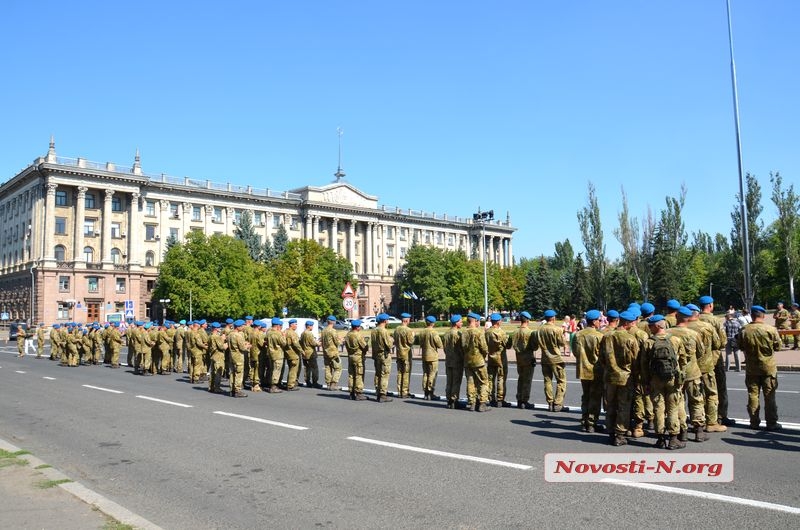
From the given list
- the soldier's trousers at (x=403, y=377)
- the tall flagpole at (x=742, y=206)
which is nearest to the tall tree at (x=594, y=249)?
the tall flagpole at (x=742, y=206)

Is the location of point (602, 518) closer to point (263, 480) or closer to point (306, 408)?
point (263, 480)

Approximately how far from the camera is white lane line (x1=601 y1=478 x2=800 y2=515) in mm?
5922

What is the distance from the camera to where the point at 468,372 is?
12.7 meters

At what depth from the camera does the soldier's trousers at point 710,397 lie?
9664mm

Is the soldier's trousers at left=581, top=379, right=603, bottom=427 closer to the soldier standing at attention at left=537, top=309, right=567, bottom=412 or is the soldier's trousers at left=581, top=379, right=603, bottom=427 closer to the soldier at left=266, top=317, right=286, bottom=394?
the soldier standing at attention at left=537, top=309, right=567, bottom=412

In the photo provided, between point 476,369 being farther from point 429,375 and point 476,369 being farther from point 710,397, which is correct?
point 710,397

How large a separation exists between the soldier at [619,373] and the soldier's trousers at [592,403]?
0.64 metres

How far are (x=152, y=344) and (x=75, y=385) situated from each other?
168 inches

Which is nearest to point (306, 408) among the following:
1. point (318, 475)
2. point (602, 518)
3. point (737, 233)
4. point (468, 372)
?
point (468, 372)

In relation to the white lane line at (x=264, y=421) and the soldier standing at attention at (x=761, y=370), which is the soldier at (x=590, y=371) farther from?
the white lane line at (x=264, y=421)

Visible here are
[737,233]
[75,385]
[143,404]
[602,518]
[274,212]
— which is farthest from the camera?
[274,212]

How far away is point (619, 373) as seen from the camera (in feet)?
30.1

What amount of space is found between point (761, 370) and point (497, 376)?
4.95 meters

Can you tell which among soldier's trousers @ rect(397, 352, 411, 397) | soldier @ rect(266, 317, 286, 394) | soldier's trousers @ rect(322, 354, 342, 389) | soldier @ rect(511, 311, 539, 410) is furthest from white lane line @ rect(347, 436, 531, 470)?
soldier @ rect(266, 317, 286, 394)
